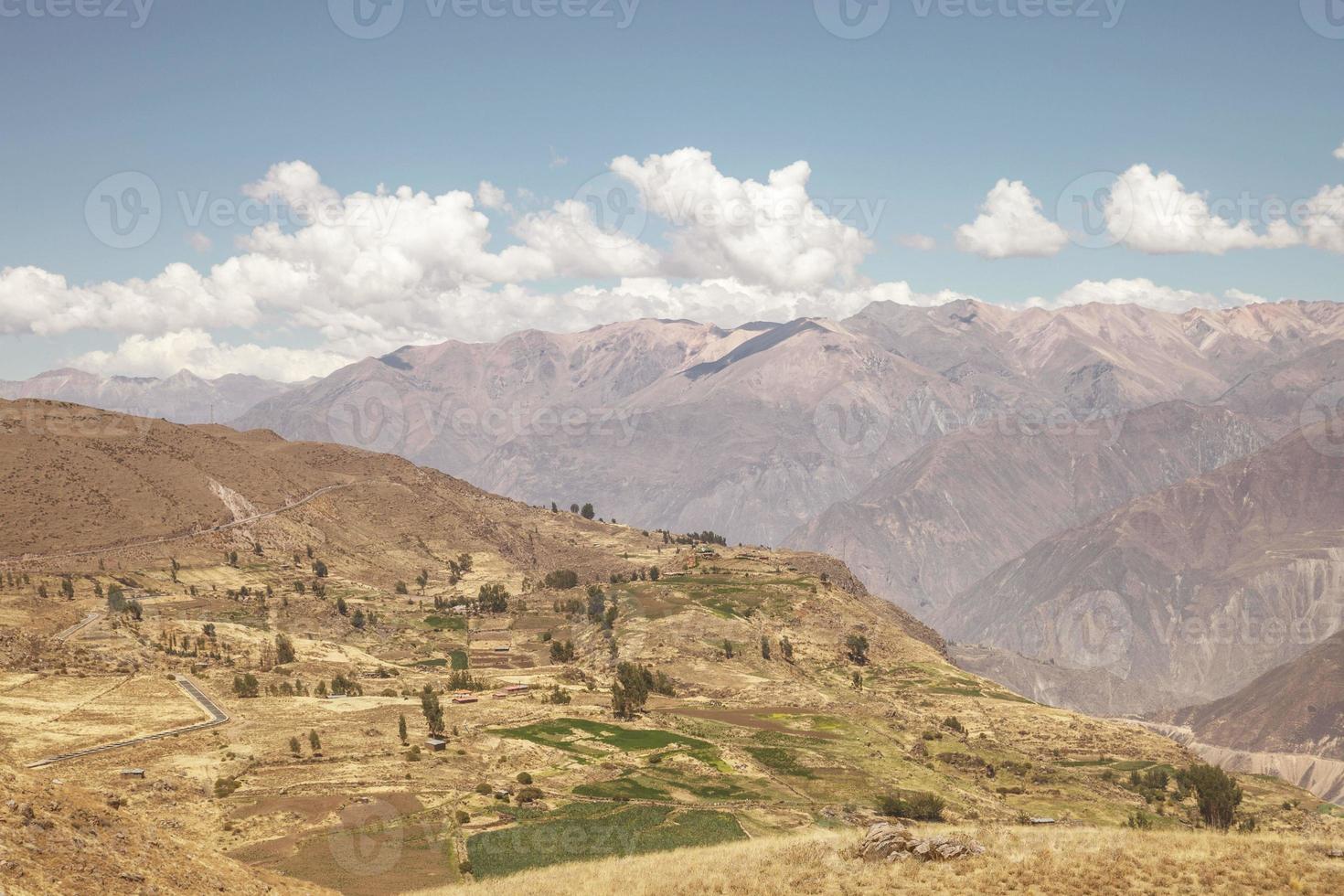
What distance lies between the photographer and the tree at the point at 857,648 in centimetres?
17175

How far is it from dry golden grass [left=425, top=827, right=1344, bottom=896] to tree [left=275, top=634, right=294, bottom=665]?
3656 inches

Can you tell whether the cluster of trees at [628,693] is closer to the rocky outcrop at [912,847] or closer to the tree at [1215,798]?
the tree at [1215,798]

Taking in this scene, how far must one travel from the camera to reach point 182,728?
277 ft

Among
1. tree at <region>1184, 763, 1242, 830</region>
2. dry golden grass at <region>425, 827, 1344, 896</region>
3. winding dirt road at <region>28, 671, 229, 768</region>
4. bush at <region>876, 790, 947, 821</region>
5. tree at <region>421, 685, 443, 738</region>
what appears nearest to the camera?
dry golden grass at <region>425, 827, 1344, 896</region>

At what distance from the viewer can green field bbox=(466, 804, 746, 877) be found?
57.3 metres

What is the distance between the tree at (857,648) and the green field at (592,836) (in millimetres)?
102530

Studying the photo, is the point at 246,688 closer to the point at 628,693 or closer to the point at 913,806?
the point at 628,693

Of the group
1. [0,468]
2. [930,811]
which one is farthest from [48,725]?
[0,468]

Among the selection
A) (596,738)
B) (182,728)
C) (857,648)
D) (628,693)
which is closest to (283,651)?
(182,728)

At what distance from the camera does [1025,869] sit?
39.1 m

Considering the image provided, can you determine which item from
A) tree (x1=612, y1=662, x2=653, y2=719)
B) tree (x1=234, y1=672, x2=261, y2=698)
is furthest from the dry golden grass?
tree (x1=234, y1=672, x2=261, y2=698)

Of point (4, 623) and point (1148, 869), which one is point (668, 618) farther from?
point (1148, 869)

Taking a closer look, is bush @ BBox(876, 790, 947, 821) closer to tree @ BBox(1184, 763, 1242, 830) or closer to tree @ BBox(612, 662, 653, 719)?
tree @ BBox(1184, 763, 1242, 830)

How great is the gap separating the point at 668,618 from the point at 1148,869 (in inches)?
5223
